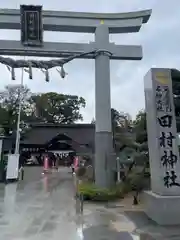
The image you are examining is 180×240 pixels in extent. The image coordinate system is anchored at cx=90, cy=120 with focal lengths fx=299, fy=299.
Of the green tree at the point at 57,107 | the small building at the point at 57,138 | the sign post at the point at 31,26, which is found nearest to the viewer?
the sign post at the point at 31,26

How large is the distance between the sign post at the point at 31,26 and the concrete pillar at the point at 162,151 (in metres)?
6.29

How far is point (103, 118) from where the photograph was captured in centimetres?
1397

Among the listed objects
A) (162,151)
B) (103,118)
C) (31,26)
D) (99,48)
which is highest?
(31,26)

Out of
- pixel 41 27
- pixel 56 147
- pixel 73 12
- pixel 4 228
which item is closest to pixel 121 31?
pixel 73 12

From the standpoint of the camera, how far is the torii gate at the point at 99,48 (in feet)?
45.4

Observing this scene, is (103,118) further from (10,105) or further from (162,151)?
(10,105)

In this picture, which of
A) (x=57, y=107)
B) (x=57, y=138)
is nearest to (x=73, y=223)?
(x=57, y=138)

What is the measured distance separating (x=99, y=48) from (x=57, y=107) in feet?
134

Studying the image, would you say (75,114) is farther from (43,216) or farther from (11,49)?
(43,216)

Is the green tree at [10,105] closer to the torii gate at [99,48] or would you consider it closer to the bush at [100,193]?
the torii gate at [99,48]

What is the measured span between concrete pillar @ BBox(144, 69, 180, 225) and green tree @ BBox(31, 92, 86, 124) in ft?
140

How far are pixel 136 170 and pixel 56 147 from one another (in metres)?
27.8

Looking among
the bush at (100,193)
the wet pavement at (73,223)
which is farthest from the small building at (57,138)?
the wet pavement at (73,223)

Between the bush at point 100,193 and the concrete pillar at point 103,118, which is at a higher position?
the concrete pillar at point 103,118
